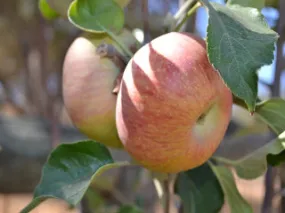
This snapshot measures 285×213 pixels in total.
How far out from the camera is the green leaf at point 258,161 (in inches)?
24.7

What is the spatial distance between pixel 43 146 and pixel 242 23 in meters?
0.95

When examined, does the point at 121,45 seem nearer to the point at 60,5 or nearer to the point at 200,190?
the point at 60,5

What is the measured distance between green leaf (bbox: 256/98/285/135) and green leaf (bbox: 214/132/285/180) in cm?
2

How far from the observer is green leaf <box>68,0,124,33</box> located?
0.64m

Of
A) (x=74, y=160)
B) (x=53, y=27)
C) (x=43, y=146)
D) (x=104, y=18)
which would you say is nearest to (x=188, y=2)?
(x=104, y=18)

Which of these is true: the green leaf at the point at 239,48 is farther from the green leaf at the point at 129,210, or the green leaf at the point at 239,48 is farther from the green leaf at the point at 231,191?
the green leaf at the point at 129,210

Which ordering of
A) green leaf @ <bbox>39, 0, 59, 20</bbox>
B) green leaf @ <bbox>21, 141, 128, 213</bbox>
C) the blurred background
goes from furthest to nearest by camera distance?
the blurred background → green leaf @ <bbox>39, 0, 59, 20</bbox> → green leaf @ <bbox>21, 141, 128, 213</bbox>

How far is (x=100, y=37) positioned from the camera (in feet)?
2.17

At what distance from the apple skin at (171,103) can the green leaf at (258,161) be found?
10 cm

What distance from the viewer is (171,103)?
53cm

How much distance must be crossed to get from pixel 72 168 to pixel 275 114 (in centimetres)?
24

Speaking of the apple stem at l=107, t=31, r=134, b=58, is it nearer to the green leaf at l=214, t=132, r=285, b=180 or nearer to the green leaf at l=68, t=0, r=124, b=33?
the green leaf at l=68, t=0, r=124, b=33

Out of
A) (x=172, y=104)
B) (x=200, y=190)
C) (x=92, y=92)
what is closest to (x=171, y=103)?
(x=172, y=104)

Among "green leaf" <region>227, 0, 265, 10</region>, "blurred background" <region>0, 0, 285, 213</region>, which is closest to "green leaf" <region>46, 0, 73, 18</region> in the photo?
"blurred background" <region>0, 0, 285, 213</region>
